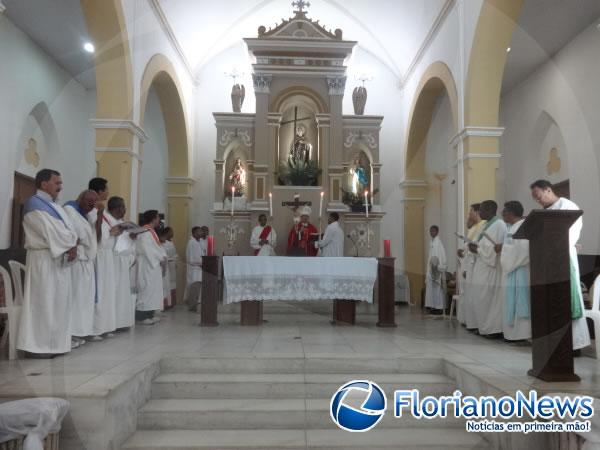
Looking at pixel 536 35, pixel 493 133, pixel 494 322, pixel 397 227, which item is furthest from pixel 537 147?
pixel 494 322

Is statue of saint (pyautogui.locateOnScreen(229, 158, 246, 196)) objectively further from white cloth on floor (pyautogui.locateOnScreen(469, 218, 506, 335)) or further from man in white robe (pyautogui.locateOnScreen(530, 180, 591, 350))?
man in white robe (pyautogui.locateOnScreen(530, 180, 591, 350))

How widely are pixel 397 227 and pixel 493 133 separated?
561 centimetres

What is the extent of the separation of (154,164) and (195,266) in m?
5.02

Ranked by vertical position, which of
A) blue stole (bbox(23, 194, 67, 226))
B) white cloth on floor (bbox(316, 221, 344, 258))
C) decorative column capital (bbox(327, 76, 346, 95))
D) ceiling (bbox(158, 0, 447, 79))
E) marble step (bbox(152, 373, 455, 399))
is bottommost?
marble step (bbox(152, 373, 455, 399))

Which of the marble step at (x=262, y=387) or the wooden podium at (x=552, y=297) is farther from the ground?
the wooden podium at (x=552, y=297)

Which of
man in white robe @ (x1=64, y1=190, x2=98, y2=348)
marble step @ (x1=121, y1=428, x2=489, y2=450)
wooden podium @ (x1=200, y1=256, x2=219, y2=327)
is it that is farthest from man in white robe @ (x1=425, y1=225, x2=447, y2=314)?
man in white robe @ (x1=64, y1=190, x2=98, y2=348)

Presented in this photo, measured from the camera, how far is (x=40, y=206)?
4.69 m

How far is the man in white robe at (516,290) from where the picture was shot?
216 inches

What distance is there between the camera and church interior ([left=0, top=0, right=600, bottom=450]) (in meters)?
3.89

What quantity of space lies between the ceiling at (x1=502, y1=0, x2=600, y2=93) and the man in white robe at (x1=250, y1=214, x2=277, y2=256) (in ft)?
18.8

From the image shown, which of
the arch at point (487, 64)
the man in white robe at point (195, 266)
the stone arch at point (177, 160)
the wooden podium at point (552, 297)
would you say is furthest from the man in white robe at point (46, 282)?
the stone arch at point (177, 160)

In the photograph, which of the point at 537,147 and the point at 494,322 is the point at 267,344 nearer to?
the point at 494,322

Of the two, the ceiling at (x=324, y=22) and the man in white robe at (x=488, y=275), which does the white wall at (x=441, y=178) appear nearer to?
the ceiling at (x=324, y=22)

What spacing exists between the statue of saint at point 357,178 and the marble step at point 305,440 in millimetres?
8117
